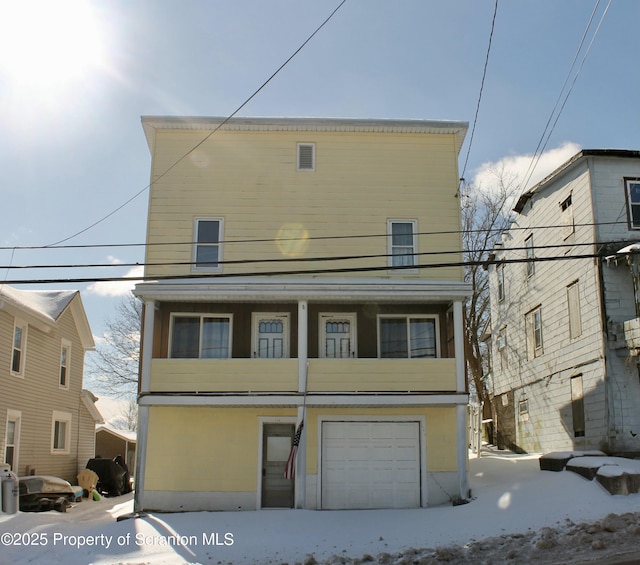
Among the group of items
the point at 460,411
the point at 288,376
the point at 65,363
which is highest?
the point at 65,363

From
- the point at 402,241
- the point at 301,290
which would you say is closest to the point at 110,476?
the point at 301,290

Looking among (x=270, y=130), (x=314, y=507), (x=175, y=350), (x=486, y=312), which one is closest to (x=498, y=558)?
(x=314, y=507)

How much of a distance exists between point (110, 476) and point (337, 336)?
12.2 metres

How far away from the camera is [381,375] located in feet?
54.9

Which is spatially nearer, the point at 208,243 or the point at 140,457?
the point at 140,457

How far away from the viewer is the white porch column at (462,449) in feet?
52.6

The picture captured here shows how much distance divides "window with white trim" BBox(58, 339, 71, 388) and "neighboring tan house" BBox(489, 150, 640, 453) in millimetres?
16736

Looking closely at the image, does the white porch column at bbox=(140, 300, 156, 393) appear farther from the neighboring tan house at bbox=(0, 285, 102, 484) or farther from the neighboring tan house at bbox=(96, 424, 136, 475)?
the neighboring tan house at bbox=(96, 424, 136, 475)

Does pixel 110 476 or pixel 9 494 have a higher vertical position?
pixel 9 494

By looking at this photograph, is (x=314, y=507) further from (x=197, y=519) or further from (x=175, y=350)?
(x=175, y=350)

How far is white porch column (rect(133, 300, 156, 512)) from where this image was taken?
16.3 m

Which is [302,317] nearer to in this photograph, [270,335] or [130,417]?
[270,335]

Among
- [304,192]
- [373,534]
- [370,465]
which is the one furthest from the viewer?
[304,192]

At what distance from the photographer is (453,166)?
19.1 meters
